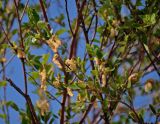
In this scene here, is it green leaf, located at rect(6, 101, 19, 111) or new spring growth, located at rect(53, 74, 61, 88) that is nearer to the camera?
new spring growth, located at rect(53, 74, 61, 88)

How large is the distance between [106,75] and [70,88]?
0.54 ft

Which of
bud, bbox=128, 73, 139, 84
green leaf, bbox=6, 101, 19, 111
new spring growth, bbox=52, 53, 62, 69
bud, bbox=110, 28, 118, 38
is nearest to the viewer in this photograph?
new spring growth, bbox=52, 53, 62, 69

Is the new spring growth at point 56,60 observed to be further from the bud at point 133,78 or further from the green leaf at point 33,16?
the bud at point 133,78

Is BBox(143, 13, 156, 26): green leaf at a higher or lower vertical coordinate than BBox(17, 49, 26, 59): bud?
higher

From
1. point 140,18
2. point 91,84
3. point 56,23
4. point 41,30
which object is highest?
point 56,23

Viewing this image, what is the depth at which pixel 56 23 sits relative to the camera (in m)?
2.80

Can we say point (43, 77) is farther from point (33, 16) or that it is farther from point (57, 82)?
point (33, 16)

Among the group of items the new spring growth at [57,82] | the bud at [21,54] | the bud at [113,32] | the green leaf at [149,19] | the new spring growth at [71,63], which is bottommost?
the new spring growth at [57,82]

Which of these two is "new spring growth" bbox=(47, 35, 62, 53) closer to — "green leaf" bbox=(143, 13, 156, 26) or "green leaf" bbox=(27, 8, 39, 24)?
"green leaf" bbox=(27, 8, 39, 24)

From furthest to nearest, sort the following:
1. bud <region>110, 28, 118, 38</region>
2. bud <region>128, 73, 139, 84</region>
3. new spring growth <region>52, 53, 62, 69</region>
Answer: bud <region>110, 28, 118, 38</region>, bud <region>128, 73, 139, 84</region>, new spring growth <region>52, 53, 62, 69</region>

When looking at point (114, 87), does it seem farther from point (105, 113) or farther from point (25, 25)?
point (25, 25)

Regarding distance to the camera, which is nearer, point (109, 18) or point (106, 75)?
point (106, 75)

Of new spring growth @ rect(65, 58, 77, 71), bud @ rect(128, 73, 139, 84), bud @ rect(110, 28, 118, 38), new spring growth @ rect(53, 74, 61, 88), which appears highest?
bud @ rect(110, 28, 118, 38)

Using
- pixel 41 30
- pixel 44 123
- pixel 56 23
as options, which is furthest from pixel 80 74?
pixel 56 23
